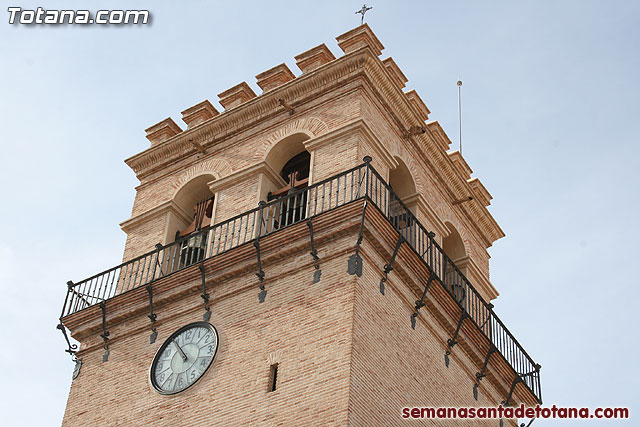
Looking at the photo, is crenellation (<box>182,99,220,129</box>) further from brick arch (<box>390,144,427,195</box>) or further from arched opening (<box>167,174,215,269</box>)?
brick arch (<box>390,144,427,195</box>)

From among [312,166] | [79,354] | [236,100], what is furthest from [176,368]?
[236,100]

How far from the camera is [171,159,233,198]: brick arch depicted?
66.0 ft

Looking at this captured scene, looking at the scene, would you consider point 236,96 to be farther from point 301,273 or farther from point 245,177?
point 301,273

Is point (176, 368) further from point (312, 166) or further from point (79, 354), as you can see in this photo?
point (312, 166)

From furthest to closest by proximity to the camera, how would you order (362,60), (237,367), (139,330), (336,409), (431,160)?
(431,160) → (362,60) → (139,330) → (237,367) → (336,409)

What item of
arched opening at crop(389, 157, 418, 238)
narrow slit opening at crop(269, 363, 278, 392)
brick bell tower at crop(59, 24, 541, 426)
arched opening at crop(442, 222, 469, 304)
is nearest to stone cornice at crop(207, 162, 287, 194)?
brick bell tower at crop(59, 24, 541, 426)

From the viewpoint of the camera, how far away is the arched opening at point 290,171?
1833 cm

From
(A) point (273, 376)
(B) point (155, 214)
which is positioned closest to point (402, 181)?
(B) point (155, 214)

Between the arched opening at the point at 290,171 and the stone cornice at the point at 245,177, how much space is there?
154mm

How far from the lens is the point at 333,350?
15281mm

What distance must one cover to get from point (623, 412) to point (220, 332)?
6470mm

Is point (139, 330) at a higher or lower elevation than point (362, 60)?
lower

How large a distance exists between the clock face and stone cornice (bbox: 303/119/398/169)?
3816 mm

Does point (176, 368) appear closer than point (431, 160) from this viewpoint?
Yes
